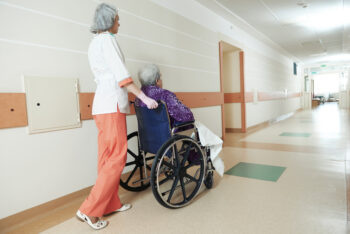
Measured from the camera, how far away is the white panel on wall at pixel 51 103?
1.78 m

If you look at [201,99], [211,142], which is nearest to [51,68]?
[211,142]

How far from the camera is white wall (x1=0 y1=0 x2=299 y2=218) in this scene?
168cm

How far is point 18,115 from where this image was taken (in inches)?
66.9

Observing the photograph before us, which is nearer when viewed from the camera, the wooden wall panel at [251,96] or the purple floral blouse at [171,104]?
the purple floral blouse at [171,104]

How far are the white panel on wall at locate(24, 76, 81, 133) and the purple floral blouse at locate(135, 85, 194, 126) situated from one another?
603mm

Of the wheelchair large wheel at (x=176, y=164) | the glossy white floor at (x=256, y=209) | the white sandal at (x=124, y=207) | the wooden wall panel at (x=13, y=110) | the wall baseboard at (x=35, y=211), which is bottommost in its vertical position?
the glossy white floor at (x=256, y=209)

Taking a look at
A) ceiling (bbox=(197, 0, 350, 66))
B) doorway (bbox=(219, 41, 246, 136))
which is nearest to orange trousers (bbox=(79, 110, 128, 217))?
ceiling (bbox=(197, 0, 350, 66))

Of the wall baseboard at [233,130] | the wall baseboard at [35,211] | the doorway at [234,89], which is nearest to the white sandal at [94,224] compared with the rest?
the wall baseboard at [35,211]

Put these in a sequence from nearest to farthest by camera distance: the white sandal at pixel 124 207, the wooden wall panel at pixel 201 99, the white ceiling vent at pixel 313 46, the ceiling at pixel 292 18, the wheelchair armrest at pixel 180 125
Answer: the wheelchair armrest at pixel 180 125
the white sandal at pixel 124 207
the wooden wall panel at pixel 201 99
the ceiling at pixel 292 18
the white ceiling vent at pixel 313 46

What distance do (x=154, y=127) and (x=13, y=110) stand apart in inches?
39.1

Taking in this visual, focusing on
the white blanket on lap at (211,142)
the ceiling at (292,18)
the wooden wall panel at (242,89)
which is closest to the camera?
the white blanket on lap at (211,142)

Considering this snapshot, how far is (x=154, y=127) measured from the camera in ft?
5.90

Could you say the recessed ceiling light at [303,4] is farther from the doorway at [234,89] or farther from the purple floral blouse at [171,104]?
the purple floral blouse at [171,104]

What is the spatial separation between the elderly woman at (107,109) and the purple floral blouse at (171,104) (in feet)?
0.75
